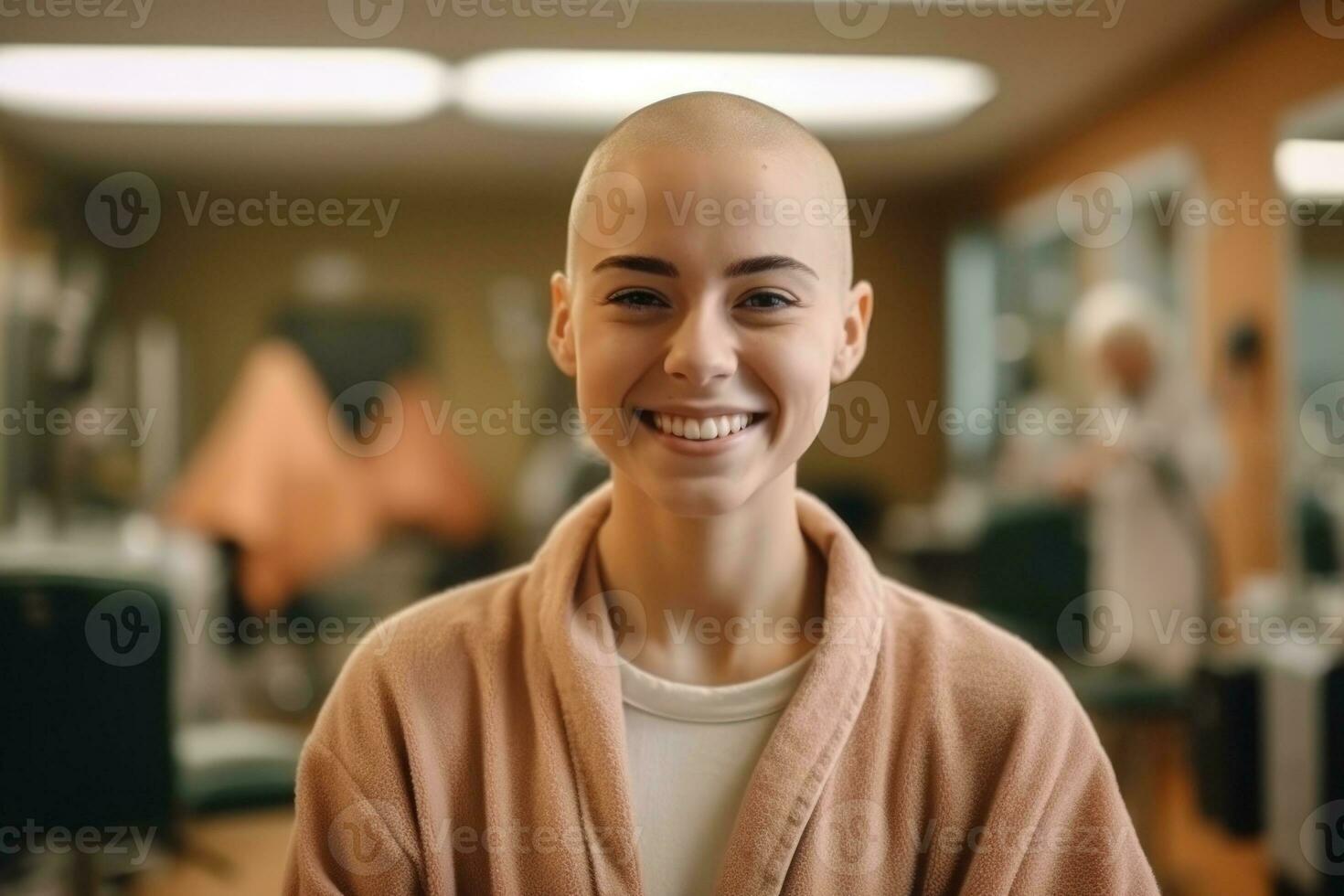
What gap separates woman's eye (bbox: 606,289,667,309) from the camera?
78 cm

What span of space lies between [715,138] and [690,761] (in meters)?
0.42

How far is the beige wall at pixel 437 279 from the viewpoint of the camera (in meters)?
4.97

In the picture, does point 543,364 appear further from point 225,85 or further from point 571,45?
point 571,45

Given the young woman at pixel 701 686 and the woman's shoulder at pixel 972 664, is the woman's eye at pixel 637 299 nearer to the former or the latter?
the young woman at pixel 701 686

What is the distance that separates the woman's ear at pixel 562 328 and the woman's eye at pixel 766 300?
5.3 inches

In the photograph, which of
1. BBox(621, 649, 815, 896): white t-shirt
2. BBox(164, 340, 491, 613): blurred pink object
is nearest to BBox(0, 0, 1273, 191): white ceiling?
BBox(164, 340, 491, 613): blurred pink object

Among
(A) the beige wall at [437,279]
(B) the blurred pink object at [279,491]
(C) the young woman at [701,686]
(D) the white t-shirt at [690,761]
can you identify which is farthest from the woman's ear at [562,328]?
(A) the beige wall at [437,279]

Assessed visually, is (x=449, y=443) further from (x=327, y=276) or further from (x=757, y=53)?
(x=757, y=53)

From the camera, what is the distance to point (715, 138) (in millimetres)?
774

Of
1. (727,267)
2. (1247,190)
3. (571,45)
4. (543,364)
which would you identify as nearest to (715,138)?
(727,267)

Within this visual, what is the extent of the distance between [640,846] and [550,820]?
0.07m

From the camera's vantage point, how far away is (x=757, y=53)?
2.66 metres

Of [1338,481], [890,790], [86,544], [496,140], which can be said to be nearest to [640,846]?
[890,790]

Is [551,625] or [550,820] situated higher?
[551,625]
